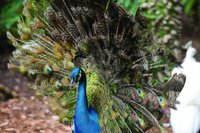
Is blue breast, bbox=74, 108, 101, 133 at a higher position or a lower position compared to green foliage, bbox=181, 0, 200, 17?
lower

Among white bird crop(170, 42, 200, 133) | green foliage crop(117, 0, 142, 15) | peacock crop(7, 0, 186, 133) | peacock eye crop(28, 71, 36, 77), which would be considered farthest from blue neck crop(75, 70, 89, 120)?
green foliage crop(117, 0, 142, 15)

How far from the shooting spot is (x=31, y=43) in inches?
A: 186

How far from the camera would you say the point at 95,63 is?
445 cm

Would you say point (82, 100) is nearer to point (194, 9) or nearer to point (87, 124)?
point (87, 124)

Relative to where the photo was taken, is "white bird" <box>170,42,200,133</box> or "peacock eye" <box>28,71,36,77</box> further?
"peacock eye" <box>28,71,36,77</box>

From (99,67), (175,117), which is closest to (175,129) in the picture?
(175,117)

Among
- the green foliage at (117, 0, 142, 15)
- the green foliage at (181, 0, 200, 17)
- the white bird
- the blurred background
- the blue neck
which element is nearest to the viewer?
the blue neck

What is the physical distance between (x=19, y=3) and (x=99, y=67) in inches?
159

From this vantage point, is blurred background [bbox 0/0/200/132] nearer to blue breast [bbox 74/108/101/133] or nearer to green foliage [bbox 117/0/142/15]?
green foliage [bbox 117/0/142/15]

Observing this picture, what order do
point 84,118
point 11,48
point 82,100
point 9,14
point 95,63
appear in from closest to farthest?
1. point 82,100
2. point 84,118
3. point 95,63
4. point 9,14
5. point 11,48

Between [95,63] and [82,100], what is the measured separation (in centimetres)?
57

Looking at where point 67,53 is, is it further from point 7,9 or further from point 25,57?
point 7,9

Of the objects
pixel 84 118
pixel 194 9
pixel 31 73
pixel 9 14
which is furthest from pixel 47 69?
pixel 194 9

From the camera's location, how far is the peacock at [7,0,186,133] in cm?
412
